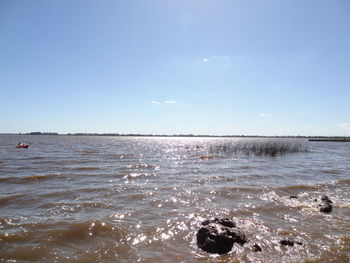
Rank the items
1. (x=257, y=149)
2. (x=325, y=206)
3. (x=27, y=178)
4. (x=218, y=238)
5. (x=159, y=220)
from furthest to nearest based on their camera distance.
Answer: (x=257, y=149) < (x=27, y=178) < (x=325, y=206) < (x=159, y=220) < (x=218, y=238)

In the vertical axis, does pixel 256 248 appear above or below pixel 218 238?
below

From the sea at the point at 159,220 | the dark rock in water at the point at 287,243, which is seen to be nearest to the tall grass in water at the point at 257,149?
the sea at the point at 159,220

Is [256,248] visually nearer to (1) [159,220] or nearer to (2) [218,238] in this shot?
(2) [218,238]

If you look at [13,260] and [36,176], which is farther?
[36,176]

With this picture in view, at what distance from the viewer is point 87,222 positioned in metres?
8.04

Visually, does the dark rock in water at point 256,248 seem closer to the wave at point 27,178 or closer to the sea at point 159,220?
the sea at point 159,220

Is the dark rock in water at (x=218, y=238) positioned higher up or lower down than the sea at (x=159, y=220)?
higher up

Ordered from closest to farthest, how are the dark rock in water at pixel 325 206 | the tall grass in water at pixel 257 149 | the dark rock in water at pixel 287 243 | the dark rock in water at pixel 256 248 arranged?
the dark rock in water at pixel 256 248
the dark rock in water at pixel 287 243
the dark rock in water at pixel 325 206
the tall grass in water at pixel 257 149

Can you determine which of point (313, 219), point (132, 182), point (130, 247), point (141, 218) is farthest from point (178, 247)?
point (132, 182)

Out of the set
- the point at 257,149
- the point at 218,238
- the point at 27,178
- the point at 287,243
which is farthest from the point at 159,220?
the point at 257,149

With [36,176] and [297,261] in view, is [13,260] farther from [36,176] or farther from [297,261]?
[36,176]

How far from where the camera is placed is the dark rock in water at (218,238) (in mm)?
6168

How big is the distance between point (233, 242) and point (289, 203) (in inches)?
222

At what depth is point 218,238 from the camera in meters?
6.33
